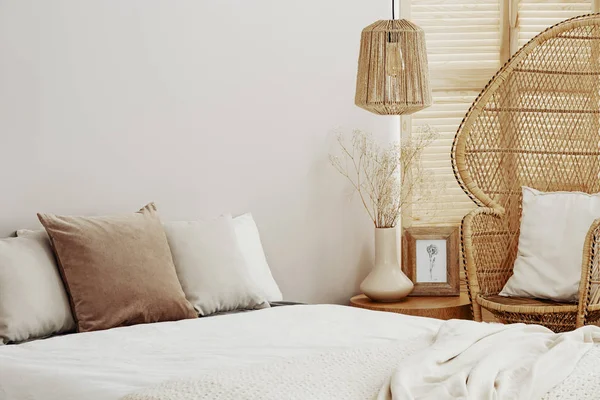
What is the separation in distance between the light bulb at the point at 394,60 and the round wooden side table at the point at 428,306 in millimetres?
997

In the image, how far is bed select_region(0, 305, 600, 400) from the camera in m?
1.94

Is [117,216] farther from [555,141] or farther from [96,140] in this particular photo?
[555,141]

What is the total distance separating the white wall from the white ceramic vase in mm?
228

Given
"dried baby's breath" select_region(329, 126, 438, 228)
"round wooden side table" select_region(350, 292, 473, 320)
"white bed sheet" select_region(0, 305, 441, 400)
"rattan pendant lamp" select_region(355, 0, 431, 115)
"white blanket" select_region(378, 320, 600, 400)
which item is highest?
"rattan pendant lamp" select_region(355, 0, 431, 115)

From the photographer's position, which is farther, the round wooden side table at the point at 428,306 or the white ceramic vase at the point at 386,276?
the white ceramic vase at the point at 386,276

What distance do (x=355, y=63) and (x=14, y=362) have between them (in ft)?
7.64

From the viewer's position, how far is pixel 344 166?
161 inches

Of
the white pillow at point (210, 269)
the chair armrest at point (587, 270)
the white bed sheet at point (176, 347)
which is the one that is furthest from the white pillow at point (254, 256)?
the chair armrest at point (587, 270)

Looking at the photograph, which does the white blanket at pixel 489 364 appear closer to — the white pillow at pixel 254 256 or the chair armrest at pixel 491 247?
the white pillow at pixel 254 256

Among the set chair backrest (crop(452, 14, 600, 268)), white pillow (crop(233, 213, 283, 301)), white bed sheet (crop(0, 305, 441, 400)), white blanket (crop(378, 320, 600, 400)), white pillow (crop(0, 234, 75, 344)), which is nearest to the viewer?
white blanket (crop(378, 320, 600, 400))

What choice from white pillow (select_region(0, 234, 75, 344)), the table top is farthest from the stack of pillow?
the table top

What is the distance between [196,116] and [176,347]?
4.48 ft

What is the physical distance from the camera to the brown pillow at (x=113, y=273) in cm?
278

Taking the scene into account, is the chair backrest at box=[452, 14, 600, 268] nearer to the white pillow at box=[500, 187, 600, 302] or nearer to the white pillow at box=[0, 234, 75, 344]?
the white pillow at box=[500, 187, 600, 302]
